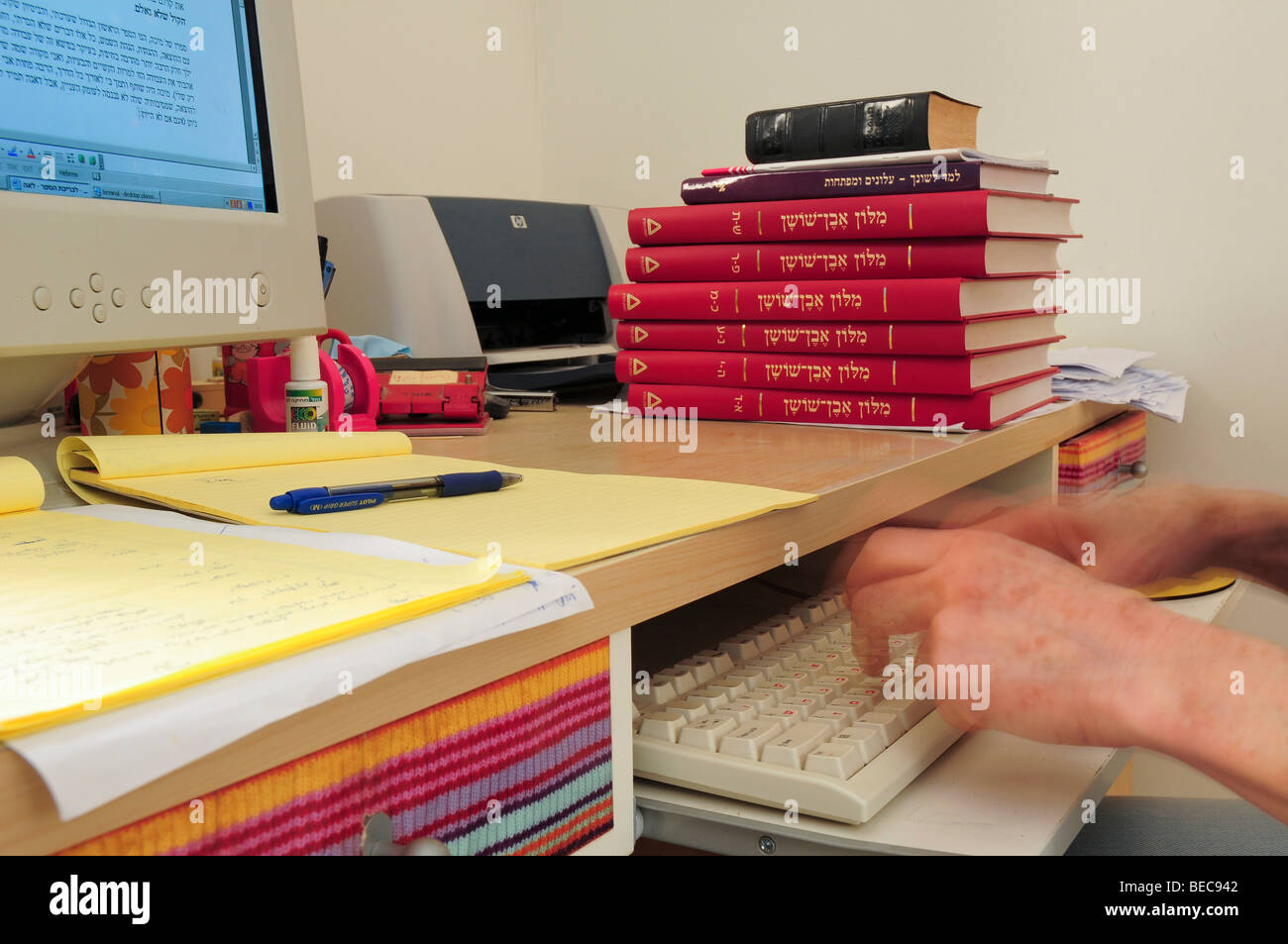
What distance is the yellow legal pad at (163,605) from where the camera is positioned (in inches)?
11.4

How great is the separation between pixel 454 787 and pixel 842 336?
0.68m

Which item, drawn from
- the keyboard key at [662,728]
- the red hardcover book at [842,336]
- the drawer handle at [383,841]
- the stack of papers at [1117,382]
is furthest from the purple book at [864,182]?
the drawer handle at [383,841]

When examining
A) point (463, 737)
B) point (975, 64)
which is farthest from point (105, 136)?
point (975, 64)

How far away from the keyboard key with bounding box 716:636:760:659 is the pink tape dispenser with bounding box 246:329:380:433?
39cm

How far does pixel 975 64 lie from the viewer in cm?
157

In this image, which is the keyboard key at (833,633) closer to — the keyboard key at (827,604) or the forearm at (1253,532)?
the keyboard key at (827,604)

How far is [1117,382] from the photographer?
4.20 feet

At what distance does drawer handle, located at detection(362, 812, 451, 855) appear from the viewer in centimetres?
33

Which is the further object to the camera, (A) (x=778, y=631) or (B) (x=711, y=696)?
(A) (x=778, y=631)

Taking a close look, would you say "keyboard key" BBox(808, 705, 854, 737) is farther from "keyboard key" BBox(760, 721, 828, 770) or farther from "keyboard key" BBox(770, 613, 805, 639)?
"keyboard key" BBox(770, 613, 805, 639)

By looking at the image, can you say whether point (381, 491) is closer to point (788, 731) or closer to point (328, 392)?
point (788, 731)

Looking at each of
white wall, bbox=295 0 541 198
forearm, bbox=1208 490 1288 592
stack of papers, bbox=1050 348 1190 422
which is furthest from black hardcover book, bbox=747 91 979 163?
white wall, bbox=295 0 541 198

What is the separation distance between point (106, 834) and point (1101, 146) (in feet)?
5.12

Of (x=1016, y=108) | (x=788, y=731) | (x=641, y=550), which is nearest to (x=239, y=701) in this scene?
(x=641, y=550)
